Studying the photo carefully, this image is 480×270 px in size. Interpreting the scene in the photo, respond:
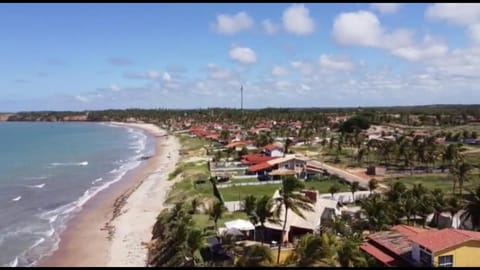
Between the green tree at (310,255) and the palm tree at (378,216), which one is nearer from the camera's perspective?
the green tree at (310,255)

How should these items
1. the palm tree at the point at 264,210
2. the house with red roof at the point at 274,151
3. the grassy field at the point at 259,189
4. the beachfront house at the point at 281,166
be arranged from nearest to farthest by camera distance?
the palm tree at the point at 264,210 < the grassy field at the point at 259,189 < the beachfront house at the point at 281,166 < the house with red roof at the point at 274,151

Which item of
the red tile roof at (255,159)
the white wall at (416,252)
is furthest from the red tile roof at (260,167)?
the white wall at (416,252)

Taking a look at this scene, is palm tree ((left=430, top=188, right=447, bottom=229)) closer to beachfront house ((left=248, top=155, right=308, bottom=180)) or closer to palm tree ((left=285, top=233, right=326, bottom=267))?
palm tree ((left=285, top=233, right=326, bottom=267))

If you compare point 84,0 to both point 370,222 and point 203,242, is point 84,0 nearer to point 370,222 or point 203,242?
point 203,242

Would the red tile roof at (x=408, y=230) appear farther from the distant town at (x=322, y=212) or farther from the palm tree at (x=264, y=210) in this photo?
the palm tree at (x=264, y=210)

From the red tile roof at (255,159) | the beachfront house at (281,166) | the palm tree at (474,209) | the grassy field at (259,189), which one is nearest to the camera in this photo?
the palm tree at (474,209)

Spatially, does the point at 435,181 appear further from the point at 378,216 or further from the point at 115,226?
the point at 115,226

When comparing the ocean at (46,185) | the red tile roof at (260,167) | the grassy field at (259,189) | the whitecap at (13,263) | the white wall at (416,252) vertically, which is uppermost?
the white wall at (416,252)
